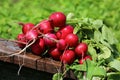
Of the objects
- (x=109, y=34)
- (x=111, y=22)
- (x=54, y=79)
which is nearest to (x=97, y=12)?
(x=111, y=22)

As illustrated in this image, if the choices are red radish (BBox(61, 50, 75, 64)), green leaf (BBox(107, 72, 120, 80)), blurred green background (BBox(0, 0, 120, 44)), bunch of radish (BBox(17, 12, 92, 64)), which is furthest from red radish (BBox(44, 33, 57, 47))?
blurred green background (BBox(0, 0, 120, 44))

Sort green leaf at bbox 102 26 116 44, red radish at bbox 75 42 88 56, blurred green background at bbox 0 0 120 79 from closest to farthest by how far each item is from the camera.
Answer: red radish at bbox 75 42 88 56, green leaf at bbox 102 26 116 44, blurred green background at bbox 0 0 120 79

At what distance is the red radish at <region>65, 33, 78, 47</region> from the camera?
3505 millimetres

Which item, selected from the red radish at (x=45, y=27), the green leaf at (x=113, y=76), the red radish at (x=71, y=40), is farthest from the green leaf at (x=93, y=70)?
the red radish at (x=45, y=27)

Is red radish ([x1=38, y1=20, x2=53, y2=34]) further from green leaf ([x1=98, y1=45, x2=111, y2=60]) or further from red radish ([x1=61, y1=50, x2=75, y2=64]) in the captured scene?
green leaf ([x1=98, y1=45, x2=111, y2=60])

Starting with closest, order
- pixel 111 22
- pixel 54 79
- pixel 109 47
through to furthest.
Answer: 1. pixel 54 79
2. pixel 109 47
3. pixel 111 22

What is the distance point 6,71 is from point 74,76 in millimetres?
501

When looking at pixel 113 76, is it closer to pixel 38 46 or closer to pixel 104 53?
pixel 104 53

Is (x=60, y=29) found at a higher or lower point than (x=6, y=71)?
higher

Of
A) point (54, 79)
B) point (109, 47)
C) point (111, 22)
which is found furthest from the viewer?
point (111, 22)

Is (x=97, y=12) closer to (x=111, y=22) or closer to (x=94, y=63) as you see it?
(x=111, y=22)

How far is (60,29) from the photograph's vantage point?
367 cm

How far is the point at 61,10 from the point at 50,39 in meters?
2.71

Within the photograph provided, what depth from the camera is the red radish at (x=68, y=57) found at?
11.4 ft
